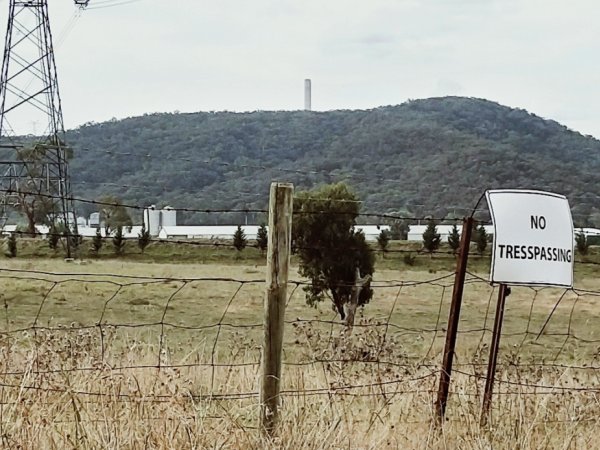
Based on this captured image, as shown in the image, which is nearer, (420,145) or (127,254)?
(127,254)

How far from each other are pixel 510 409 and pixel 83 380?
8.63 ft

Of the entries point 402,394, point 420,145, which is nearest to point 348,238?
point 402,394

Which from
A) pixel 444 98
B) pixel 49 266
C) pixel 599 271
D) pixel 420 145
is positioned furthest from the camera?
pixel 444 98

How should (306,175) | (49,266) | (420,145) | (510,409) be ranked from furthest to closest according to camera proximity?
1. (420,145)
2. (306,175)
3. (49,266)
4. (510,409)

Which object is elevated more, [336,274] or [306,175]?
[306,175]

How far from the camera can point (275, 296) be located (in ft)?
13.9

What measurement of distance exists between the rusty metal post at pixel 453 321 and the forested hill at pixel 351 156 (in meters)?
36.6

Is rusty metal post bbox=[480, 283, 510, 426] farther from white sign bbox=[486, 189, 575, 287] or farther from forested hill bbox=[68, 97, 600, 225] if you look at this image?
forested hill bbox=[68, 97, 600, 225]

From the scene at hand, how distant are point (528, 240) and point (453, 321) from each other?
2.11 ft

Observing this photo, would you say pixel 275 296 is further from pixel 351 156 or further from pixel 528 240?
pixel 351 156

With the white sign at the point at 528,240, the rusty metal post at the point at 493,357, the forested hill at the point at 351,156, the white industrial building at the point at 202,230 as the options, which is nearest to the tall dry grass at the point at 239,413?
the rusty metal post at the point at 493,357

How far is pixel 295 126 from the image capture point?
70.1 meters

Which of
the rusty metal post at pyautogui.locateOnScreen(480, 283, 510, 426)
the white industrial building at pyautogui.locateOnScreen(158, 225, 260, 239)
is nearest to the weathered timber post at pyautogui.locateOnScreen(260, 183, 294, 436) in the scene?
the rusty metal post at pyautogui.locateOnScreen(480, 283, 510, 426)

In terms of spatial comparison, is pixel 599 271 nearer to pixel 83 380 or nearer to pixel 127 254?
pixel 127 254
